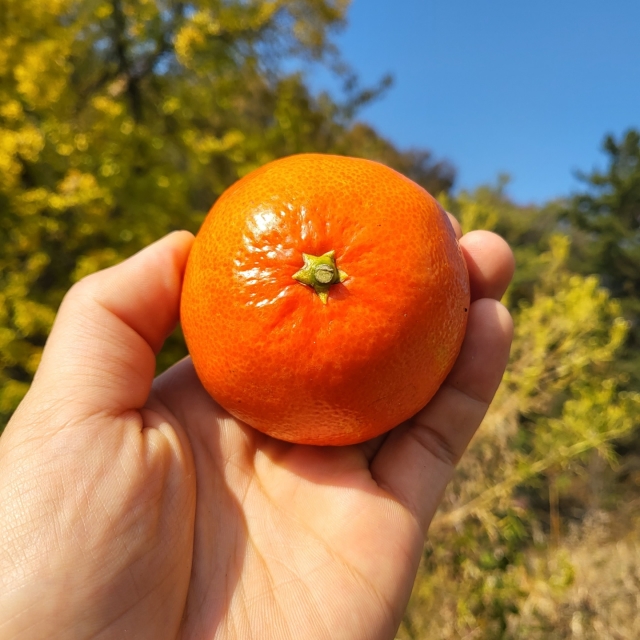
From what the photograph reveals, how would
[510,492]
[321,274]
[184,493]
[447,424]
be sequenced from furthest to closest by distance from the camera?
[510,492] < [447,424] < [184,493] < [321,274]

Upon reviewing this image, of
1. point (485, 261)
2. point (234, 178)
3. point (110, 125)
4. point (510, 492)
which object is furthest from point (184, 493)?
point (234, 178)

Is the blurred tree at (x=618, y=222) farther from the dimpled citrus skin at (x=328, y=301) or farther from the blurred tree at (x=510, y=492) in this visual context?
the dimpled citrus skin at (x=328, y=301)

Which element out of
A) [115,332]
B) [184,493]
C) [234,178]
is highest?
[234,178]

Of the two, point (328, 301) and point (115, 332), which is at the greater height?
point (328, 301)

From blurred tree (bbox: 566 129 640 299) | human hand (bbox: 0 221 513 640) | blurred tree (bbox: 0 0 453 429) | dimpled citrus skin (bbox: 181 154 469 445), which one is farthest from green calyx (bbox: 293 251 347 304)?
blurred tree (bbox: 566 129 640 299)

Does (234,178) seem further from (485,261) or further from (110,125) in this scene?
(485,261)

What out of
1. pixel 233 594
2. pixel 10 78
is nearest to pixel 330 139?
pixel 10 78

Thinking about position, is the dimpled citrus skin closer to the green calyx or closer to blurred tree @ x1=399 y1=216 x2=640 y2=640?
the green calyx
